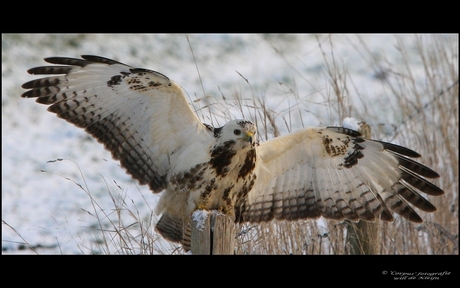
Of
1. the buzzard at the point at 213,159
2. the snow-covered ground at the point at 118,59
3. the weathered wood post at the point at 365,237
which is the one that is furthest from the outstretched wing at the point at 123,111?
the snow-covered ground at the point at 118,59

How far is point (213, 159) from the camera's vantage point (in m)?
4.39

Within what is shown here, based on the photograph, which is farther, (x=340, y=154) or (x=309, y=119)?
(x=309, y=119)

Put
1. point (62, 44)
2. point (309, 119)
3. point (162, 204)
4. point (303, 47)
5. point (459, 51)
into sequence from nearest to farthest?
1. point (162, 204)
2. point (459, 51)
3. point (309, 119)
4. point (62, 44)
5. point (303, 47)

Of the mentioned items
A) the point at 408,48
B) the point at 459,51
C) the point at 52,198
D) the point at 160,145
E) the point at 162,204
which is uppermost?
the point at 408,48

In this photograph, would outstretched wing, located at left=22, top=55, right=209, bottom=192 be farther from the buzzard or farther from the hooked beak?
the hooked beak

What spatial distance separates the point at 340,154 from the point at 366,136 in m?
0.32

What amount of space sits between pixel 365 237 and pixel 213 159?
1472 millimetres

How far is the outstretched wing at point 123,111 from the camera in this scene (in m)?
4.53

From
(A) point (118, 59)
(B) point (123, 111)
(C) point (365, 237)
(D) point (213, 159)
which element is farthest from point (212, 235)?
(A) point (118, 59)

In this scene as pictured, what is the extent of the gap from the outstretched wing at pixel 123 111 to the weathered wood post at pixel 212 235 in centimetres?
97

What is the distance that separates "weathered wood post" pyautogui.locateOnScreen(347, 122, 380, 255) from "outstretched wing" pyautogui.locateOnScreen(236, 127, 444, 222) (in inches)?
12.6

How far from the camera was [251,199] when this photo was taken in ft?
16.0

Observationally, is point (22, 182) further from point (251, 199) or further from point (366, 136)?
point (366, 136)

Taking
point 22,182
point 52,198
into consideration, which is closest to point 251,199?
point 52,198
